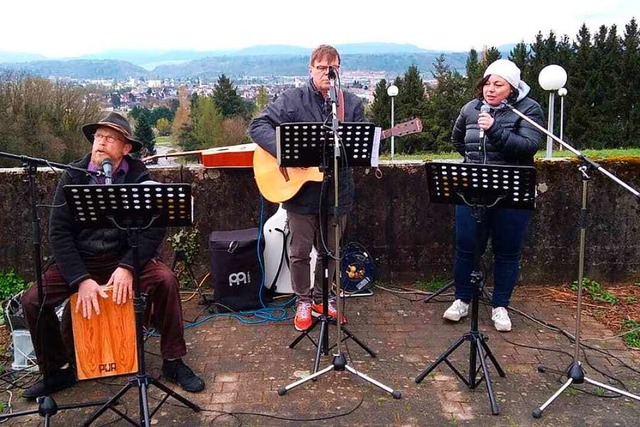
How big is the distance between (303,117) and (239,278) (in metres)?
1.53

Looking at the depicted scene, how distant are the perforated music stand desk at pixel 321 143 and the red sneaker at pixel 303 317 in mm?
1327

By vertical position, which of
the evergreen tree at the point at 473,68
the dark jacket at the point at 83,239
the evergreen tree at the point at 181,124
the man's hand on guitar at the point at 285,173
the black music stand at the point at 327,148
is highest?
the evergreen tree at the point at 473,68

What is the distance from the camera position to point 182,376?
3818 millimetres

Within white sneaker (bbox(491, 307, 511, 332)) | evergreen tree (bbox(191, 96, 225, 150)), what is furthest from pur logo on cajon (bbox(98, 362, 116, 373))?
evergreen tree (bbox(191, 96, 225, 150))

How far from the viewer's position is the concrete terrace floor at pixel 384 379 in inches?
136

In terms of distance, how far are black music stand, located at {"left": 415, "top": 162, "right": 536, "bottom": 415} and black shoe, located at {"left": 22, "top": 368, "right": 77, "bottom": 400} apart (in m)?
2.45

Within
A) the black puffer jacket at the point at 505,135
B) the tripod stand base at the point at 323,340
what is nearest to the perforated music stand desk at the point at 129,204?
the tripod stand base at the point at 323,340

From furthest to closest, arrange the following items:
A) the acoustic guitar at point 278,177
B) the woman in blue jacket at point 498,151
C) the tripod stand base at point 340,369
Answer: the acoustic guitar at point 278,177, the woman in blue jacket at point 498,151, the tripod stand base at point 340,369

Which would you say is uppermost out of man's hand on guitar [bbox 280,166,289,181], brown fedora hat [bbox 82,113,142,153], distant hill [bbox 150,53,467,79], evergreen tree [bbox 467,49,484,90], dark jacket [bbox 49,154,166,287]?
distant hill [bbox 150,53,467,79]

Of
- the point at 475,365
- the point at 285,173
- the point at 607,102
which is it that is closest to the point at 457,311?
the point at 475,365

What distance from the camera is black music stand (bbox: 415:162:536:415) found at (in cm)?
341

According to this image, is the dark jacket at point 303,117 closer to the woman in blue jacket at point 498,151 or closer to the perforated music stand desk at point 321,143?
the perforated music stand desk at point 321,143

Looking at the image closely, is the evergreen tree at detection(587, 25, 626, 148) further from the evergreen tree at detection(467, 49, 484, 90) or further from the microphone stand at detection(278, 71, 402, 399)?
the microphone stand at detection(278, 71, 402, 399)

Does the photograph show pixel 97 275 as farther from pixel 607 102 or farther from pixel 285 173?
pixel 607 102
